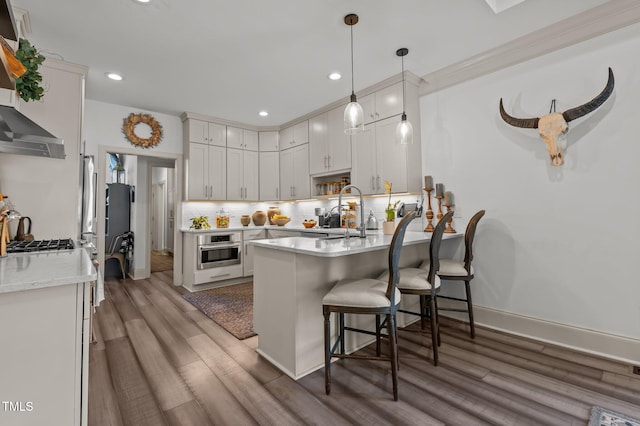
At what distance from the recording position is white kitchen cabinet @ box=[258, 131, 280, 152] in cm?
554

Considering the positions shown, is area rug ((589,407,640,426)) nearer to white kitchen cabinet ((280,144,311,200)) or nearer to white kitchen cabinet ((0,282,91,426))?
white kitchen cabinet ((0,282,91,426))

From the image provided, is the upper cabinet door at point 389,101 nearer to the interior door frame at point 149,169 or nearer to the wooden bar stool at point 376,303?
the wooden bar stool at point 376,303

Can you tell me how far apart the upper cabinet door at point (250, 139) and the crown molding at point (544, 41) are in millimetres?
3163

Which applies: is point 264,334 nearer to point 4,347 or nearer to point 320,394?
point 320,394

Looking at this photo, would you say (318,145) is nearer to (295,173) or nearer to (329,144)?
(329,144)

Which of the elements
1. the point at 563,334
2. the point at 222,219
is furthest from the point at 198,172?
the point at 563,334

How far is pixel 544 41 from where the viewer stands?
2680mm

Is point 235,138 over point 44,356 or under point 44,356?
over

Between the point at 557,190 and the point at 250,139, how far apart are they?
15.0ft

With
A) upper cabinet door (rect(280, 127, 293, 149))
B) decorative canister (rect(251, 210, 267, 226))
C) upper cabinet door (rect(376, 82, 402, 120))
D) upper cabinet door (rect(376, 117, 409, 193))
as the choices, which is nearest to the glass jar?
decorative canister (rect(251, 210, 267, 226))

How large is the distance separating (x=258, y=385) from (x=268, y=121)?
4339mm

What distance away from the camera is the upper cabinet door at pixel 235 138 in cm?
517

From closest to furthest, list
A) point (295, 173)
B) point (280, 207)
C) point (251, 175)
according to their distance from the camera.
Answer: point (295, 173), point (251, 175), point (280, 207)

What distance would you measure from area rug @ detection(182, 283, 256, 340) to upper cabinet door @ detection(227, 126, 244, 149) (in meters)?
2.42
